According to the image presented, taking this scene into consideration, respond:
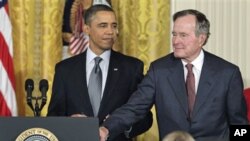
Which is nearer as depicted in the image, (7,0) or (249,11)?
(7,0)

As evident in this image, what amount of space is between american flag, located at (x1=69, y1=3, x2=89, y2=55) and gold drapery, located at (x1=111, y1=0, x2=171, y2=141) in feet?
1.08

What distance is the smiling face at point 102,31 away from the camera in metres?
5.11

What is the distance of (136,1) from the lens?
6234 mm

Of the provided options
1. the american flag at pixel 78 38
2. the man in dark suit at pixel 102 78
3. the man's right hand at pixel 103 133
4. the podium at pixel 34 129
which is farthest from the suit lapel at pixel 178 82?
the american flag at pixel 78 38

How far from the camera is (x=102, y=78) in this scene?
16.9ft

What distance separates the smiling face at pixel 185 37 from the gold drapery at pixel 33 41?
179cm

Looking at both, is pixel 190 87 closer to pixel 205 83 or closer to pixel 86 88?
pixel 205 83

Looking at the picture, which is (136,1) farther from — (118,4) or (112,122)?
(112,122)

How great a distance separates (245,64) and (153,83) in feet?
6.54

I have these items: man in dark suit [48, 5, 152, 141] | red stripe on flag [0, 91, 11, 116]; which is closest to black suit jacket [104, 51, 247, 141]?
man in dark suit [48, 5, 152, 141]

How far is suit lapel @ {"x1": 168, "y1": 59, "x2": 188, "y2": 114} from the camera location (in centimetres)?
451

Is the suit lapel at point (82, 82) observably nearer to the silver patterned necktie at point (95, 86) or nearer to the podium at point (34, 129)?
the silver patterned necktie at point (95, 86)

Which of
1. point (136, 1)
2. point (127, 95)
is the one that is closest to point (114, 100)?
point (127, 95)

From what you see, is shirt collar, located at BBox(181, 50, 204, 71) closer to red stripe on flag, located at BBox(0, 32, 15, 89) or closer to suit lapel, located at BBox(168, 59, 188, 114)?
suit lapel, located at BBox(168, 59, 188, 114)
